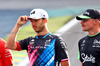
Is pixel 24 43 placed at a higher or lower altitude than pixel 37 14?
lower

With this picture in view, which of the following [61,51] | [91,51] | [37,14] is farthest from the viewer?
[37,14]

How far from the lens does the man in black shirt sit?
540 centimetres

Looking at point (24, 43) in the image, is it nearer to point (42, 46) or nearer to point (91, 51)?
point (42, 46)

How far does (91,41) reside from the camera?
5.54 metres

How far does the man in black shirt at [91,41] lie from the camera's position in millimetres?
5402

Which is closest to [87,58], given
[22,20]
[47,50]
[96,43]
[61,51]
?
[96,43]

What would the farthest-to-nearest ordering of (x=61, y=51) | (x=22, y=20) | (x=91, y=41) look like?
(x=22, y=20) < (x=61, y=51) < (x=91, y=41)

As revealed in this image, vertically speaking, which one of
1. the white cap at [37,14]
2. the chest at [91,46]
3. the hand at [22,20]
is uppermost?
the white cap at [37,14]

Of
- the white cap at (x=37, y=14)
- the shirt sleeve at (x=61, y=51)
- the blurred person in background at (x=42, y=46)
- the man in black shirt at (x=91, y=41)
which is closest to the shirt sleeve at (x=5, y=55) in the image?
the blurred person in background at (x=42, y=46)

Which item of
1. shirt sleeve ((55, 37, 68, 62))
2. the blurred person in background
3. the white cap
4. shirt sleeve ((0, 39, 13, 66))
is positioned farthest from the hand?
shirt sleeve ((55, 37, 68, 62))

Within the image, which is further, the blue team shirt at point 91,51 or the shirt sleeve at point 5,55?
A: the shirt sleeve at point 5,55

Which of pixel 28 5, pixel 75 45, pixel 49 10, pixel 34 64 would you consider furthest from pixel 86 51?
pixel 28 5

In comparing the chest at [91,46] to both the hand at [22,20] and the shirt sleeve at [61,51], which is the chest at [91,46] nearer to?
the shirt sleeve at [61,51]

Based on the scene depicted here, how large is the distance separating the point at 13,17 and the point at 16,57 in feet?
25.9
